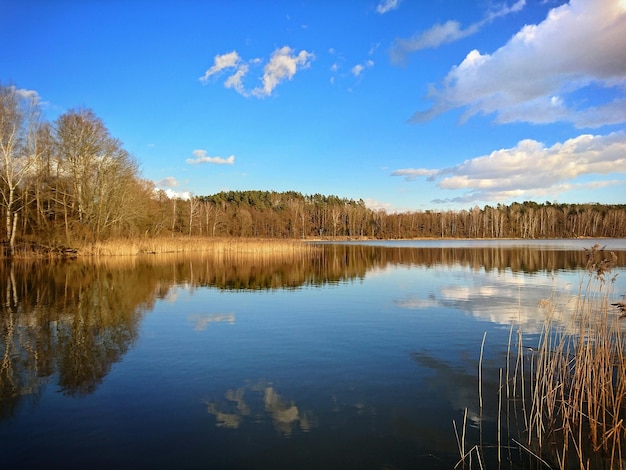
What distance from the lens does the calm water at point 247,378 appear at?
4.20 m

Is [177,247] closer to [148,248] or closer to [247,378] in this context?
[148,248]

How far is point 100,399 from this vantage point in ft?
17.7

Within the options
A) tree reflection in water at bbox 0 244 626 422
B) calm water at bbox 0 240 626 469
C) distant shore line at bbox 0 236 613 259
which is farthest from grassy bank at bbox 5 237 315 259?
calm water at bbox 0 240 626 469

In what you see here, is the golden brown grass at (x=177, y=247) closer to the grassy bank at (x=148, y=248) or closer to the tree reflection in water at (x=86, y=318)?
the grassy bank at (x=148, y=248)

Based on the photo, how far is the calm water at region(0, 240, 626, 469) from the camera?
420cm

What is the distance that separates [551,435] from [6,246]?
109ft

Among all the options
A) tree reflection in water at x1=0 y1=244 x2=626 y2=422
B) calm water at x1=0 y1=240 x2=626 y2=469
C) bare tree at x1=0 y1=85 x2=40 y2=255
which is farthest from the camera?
bare tree at x1=0 y1=85 x2=40 y2=255

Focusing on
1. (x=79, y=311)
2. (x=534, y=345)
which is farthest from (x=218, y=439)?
(x=79, y=311)

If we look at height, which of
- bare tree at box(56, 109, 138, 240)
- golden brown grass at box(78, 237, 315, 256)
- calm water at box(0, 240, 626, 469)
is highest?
bare tree at box(56, 109, 138, 240)

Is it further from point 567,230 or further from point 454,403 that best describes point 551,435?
point 567,230

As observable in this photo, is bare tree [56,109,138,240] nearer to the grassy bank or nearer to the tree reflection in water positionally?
the grassy bank

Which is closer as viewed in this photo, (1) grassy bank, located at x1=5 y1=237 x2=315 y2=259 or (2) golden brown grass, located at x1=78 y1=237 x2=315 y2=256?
Answer: (1) grassy bank, located at x1=5 y1=237 x2=315 y2=259

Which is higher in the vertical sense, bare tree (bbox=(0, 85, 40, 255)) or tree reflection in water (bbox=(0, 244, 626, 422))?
bare tree (bbox=(0, 85, 40, 255))

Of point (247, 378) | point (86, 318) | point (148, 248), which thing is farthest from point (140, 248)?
point (247, 378)
